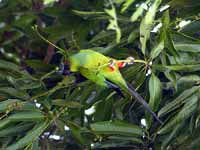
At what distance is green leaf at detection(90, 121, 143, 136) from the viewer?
0.95 meters

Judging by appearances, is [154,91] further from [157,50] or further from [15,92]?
[15,92]

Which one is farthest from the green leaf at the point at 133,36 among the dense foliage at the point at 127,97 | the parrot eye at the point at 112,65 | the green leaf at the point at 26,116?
the green leaf at the point at 26,116

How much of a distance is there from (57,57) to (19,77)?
411 millimetres

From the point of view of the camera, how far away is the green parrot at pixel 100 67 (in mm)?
875

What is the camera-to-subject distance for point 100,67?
2.87 feet

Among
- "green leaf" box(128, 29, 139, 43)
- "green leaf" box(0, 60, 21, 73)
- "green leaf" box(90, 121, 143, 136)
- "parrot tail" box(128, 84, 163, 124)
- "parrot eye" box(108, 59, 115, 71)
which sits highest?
"green leaf" box(128, 29, 139, 43)

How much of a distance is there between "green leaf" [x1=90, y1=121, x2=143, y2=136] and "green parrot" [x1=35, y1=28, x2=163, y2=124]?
85mm

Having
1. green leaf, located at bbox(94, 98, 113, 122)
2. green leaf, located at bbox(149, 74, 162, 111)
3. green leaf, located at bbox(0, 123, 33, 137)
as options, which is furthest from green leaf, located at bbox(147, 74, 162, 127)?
green leaf, located at bbox(0, 123, 33, 137)

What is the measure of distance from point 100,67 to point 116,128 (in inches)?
6.2

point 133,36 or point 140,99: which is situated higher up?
point 133,36

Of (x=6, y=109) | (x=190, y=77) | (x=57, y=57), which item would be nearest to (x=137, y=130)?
(x=190, y=77)

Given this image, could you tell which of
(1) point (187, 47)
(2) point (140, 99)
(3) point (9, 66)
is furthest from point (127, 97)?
(3) point (9, 66)

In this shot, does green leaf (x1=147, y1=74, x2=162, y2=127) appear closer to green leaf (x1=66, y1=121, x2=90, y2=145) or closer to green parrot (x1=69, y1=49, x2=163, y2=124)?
green parrot (x1=69, y1=49, x2=163, y2=124)

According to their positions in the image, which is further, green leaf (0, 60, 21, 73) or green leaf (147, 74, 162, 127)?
green leaf (0, 60, 21, 73)
